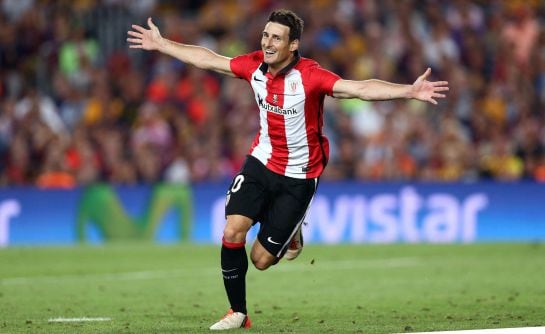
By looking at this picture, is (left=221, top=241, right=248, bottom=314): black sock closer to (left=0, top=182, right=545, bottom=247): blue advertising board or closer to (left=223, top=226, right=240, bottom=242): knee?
(left=223, top=226, right=240, bottom=242): knee

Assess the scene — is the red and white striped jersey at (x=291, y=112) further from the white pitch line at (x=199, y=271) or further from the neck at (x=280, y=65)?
the white pitch line at (x=199, y=271)

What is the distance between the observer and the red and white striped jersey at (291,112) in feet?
33.1

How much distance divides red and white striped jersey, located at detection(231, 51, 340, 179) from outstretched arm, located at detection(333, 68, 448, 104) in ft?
0.48

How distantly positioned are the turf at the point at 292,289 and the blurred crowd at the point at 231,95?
6.72 feet

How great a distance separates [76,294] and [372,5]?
12637 mm

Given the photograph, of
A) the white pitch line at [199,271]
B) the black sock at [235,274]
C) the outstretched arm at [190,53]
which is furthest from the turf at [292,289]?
the outstretched arm at [190,53]

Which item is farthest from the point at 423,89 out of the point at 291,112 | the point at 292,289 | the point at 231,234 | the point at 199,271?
the point at 199,271

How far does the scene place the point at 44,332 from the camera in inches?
388

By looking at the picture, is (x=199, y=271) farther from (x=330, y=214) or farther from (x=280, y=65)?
(x=280, y=65)

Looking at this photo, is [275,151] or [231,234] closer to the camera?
[231,234]

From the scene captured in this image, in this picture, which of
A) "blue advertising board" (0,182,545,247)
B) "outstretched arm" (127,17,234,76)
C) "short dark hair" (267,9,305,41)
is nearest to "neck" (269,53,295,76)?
"short dark hair" (267,9,305,41)

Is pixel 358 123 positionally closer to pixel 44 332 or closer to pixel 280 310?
pixel 280 310

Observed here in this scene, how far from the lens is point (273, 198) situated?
34.2 feet

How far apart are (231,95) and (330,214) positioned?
3.19 meters
